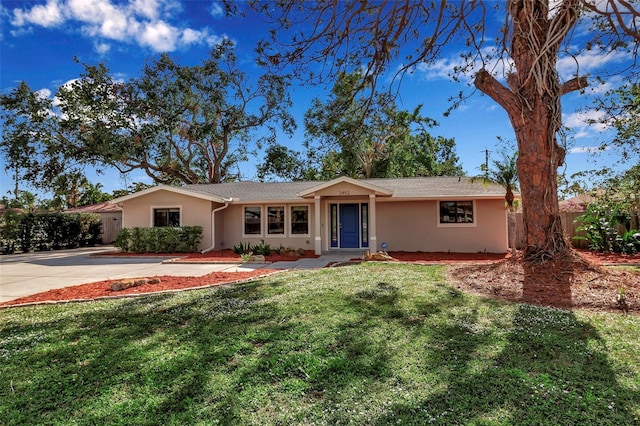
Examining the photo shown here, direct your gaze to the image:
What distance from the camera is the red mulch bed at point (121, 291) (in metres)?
6.58

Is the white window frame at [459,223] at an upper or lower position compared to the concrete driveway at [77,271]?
upper

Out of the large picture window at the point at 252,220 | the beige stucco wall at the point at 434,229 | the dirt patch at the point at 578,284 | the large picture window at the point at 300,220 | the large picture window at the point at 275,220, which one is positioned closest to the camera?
the dirt patch at the point at 578,284

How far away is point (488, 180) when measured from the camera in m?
10.5

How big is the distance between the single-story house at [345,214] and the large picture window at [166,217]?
0.05 meters

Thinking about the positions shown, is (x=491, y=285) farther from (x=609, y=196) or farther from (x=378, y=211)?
(x=609, y=196)

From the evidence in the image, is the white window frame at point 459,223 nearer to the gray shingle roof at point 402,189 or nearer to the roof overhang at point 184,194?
the gray shingle roof at point 402,189

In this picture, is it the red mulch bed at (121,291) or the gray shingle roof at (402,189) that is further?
the gray shingle roof at (402,189)

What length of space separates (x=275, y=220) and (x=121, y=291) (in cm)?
860

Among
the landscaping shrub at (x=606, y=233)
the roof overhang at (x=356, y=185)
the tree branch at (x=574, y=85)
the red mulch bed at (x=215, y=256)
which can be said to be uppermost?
the tree branch at (x=574, y=85)

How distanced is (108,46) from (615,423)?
20508mm


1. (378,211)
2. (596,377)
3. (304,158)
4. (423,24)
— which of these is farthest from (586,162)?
(304,158)

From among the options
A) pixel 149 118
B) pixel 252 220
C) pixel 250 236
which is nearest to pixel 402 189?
pixel 252 220

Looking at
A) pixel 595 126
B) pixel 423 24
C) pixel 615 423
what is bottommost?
pixel 615 423

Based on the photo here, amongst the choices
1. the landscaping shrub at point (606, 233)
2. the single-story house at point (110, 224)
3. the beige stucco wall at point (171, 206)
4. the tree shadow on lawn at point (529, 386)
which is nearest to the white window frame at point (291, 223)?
the beige stucco wall at point (171, 206)
